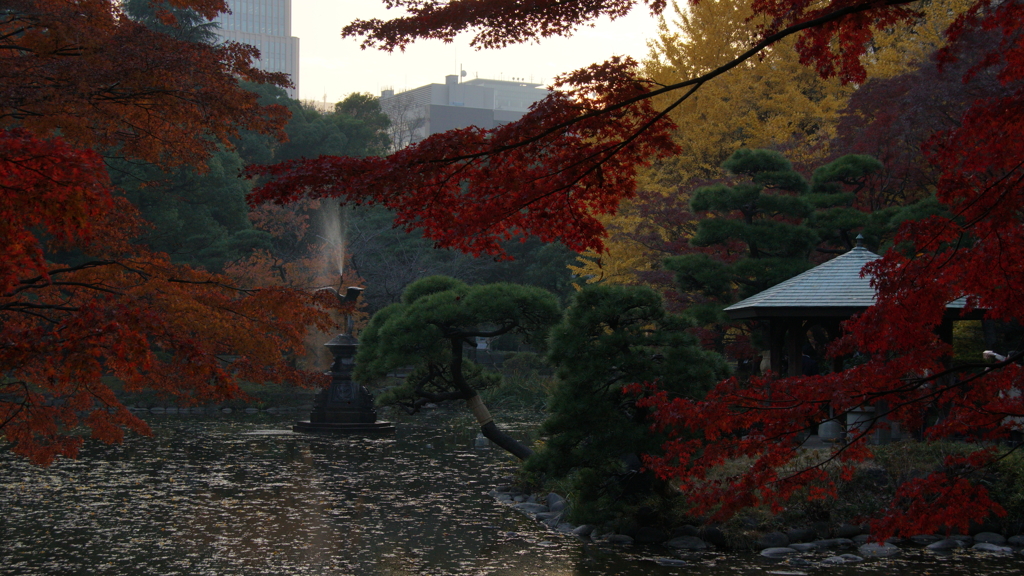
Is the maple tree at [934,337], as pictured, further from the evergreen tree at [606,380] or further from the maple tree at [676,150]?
the evergreen tree at [606,380]

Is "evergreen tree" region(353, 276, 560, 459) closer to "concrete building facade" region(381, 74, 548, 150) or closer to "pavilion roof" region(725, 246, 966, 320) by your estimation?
"pavilion roof" region(725, 246, 966, 320)

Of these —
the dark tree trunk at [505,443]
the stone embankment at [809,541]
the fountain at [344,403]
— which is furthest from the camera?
the fountain at [344,403]

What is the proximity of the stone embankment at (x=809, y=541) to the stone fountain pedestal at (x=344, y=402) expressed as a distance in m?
10.3

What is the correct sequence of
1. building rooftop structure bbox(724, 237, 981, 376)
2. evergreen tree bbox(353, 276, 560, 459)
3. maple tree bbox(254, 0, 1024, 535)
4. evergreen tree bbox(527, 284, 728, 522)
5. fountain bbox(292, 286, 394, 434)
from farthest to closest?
fountain bbox(292, 286, 394, 434)
evergreen tree bbox(353, 276, 560, 459)
building rooftop structure bbox(724, 237, 981, 376)
evergreen tree bbox(527, 284, 728, 522)
maple tree bbox(254, 0, 1024, 535)

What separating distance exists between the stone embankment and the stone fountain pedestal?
10.3 m

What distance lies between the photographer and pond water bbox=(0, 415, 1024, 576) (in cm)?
723

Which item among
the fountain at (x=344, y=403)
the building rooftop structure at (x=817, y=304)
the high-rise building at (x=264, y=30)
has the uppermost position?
the high-rise building at (x=264, y=30)

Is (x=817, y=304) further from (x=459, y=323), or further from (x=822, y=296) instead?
(x=459, y=323)

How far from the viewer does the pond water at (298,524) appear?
23.7ft

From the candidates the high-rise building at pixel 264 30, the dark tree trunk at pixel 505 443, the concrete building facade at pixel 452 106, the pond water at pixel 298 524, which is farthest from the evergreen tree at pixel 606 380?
the high-rise building at pixel 264 30

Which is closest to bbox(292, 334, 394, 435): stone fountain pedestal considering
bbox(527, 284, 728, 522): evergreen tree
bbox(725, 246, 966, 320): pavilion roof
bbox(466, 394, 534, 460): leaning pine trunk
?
bbox(466, 394, 534, 460): leaning pine trunk

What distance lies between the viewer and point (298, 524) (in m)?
8.94

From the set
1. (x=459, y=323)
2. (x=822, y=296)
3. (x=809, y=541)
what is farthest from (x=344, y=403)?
(x=809, y=541)

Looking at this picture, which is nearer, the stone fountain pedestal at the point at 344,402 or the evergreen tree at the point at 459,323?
the evergreen tree at the point at 459,323
